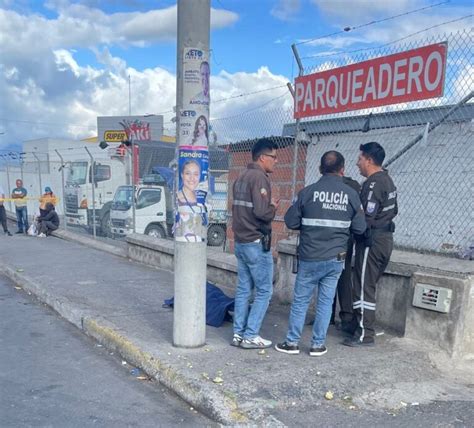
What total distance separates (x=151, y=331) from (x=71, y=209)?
14249mm

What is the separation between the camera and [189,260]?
4.45 metres

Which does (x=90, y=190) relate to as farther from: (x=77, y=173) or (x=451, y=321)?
(x=451, y=321)

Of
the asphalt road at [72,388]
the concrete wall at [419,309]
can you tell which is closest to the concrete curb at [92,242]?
the asphalt road at [72,388]

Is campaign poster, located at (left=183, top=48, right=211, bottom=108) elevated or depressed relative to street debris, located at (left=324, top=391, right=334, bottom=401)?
elevated

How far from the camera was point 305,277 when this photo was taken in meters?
4.52

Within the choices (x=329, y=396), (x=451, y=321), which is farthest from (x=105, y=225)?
(x=329, y=396)

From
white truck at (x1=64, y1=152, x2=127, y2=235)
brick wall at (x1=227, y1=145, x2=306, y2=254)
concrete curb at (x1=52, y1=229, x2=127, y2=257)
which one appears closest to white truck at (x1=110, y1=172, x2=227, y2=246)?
white truck at (x1=64, y1=152, x2=127, y2=235)

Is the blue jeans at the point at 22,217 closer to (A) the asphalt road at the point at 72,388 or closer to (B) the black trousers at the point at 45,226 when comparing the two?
(B) the black trousers at the point at 45,226

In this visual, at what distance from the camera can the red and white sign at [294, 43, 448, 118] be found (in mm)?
5016

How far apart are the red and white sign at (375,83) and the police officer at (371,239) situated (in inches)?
36.6

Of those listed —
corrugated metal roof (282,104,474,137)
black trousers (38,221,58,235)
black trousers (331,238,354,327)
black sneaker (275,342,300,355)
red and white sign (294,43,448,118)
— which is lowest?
black sneaker (275,342,300,355)

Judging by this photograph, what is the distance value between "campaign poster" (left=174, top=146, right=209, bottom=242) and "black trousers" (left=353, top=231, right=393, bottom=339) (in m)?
1.62

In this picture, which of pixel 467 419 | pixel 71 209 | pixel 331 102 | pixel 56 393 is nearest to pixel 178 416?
pixel 56 393

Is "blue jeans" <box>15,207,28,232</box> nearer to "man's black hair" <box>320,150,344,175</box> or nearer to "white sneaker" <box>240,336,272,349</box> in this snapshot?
"white sneaker" <box>240,336,272,349</box>
